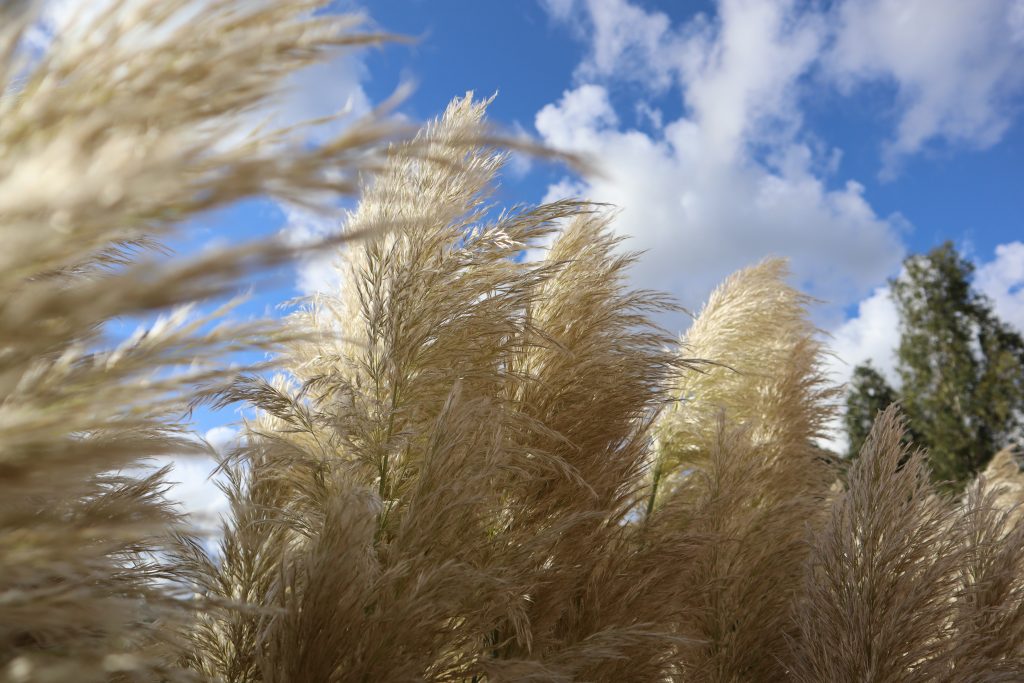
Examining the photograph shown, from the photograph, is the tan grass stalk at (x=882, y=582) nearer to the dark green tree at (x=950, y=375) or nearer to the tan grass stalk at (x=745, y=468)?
the tan grass stalk at (x=745, y=468)

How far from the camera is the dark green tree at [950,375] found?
57.3 feet

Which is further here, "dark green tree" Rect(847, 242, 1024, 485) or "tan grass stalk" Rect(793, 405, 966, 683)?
"dark green tree" Rect(847, 242, 1024, 485)

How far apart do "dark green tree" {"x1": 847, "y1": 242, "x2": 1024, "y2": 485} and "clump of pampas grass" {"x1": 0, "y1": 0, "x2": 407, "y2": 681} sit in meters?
17.8

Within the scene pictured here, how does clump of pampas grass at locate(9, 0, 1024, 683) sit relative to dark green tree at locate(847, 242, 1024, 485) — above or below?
below

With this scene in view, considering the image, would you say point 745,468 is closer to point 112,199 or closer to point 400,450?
point 400,450

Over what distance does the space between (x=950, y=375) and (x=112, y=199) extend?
802 inches

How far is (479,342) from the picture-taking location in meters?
2.76

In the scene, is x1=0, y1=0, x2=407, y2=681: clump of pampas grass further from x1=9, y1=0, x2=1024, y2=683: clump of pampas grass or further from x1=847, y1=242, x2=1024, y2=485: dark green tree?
x1=847, y1=242, x2=1024, y2=485: dark green tree

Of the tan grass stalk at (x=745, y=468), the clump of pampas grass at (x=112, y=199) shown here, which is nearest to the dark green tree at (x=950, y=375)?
the tan grass stalk at (x=745, y=468)

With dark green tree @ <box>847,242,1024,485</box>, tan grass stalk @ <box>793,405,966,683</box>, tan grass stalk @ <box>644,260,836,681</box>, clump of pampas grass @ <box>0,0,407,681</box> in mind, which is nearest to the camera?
clump of pampas grass @ <box>0,0,407,681</box>

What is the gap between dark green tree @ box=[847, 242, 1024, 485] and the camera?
17.5 meters

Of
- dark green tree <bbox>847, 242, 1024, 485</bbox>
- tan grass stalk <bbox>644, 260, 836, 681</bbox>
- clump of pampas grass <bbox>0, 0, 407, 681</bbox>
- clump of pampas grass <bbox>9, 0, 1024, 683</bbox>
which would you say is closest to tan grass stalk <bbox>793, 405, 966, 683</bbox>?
clump of pampas grass <bbox>9, 0, 1024, 683</bbox>

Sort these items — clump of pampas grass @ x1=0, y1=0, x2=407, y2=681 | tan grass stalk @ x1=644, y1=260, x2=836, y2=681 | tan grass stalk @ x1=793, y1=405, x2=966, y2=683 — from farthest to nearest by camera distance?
tan grass stalk @ x1=644, y1=260, x2=836, y2=681 < tan grass stalk @ x1=793, y1=405, x2=966, y2=683 < clump of pampas grass @ x1=0, y1=0, x2=407, y2=681

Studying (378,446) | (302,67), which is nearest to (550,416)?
(378,446)
